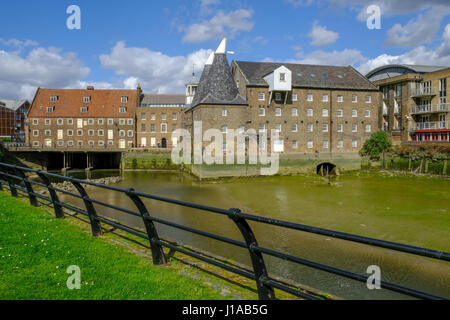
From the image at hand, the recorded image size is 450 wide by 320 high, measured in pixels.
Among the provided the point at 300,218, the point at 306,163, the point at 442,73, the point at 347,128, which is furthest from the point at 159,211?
the point at 442,73

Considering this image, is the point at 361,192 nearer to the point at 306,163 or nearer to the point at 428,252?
the point at 306,163

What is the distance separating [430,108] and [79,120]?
5147 cm

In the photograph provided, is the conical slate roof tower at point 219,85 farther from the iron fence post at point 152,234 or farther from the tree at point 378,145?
the iron fence post at point 152,234

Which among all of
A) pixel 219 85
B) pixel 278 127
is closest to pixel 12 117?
pixel 219 85

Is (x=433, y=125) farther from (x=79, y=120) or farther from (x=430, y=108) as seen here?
(x=79, y=120)

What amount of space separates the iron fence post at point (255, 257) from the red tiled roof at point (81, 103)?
5582cm

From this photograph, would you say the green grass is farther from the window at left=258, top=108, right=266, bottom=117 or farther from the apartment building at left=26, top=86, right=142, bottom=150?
the apartment building at left=26, top=86, right=142, bottom=150

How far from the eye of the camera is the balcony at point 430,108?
4081 cm

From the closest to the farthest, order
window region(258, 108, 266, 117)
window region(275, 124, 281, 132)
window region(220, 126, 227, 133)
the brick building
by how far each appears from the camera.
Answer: window region(220, 126, 227, 133) < window region(258, 108, 266, 117) < window region(275, 124, 281, 132) < the brick building

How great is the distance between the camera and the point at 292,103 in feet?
140

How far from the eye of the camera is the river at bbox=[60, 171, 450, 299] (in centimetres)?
1138

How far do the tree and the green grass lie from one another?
43.1 meters

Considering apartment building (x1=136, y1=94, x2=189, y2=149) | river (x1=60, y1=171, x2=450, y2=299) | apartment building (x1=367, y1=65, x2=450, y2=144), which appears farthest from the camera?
apartment building (x1=136, y1=94, x2=189, y2=149)

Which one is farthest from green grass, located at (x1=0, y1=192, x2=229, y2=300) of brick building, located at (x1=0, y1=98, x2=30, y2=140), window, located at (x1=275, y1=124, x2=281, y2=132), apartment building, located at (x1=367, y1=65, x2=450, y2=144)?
brick building, located at (x1=0, y1=98, x2=30, y2=140)
